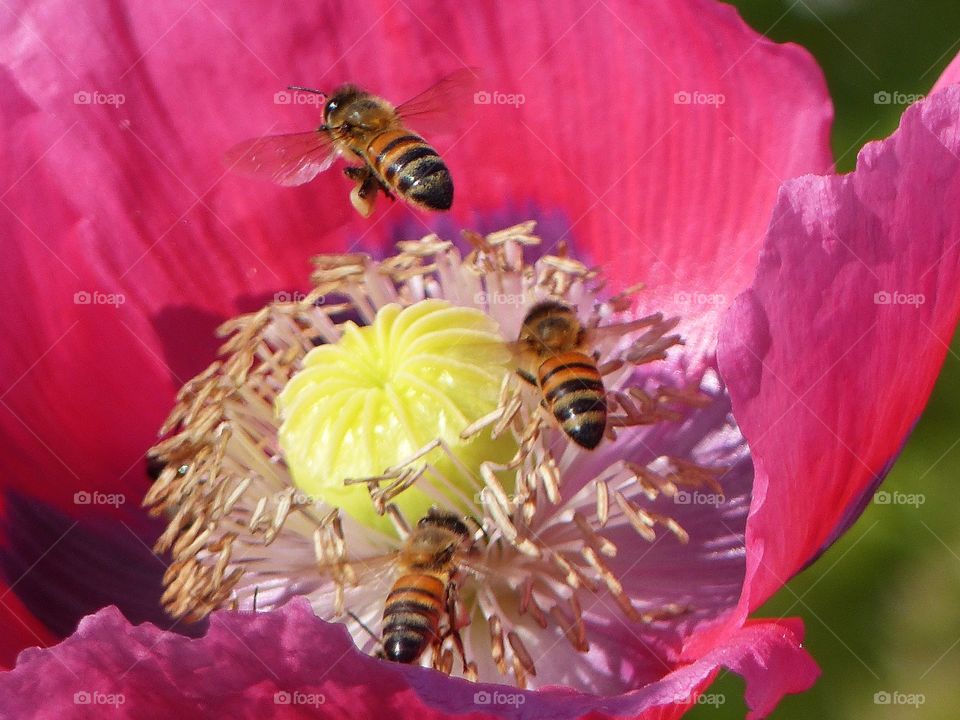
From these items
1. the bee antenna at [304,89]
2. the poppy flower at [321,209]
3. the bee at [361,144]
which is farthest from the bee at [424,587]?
the bee antenna at [304,89]

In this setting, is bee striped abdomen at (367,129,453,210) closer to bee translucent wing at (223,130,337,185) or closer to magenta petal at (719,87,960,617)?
bee translucent wing at (223,130,337,185)

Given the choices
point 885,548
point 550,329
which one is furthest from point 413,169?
point 885,548

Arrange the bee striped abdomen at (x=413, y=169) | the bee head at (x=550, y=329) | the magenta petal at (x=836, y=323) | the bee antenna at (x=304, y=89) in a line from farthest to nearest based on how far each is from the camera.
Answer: the bee antenna at (x=304, y=89), the bee striped abdomen at (x=413, y=169), the bee head at (x=550, y=329), the magenta petal at (x=836, y=323)

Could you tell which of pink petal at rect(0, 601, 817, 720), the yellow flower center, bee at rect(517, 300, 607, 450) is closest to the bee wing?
the yellow flower center

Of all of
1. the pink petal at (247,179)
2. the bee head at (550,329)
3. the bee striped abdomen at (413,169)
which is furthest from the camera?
the pink petal at (247,179)

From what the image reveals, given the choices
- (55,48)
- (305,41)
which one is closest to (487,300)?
(305,41)

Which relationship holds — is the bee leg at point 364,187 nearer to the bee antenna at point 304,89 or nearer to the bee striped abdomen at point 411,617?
the bee antenna at point 304,89

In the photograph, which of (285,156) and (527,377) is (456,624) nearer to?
(527,377)
